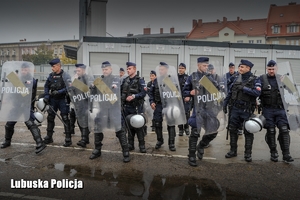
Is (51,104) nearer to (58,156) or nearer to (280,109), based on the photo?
(58,156)

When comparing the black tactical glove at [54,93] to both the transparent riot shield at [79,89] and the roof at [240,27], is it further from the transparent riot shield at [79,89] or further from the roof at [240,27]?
the roof at [240,27]

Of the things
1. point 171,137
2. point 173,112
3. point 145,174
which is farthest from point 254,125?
point 145,174

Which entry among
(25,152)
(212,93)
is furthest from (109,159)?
(212,93)

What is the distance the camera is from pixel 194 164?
542 centimetres

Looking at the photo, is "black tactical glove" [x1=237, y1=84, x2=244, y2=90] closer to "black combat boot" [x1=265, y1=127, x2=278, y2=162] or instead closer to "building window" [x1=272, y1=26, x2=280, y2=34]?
"black combat boot" [x1=265, y1=127, x2=278, y2=162]

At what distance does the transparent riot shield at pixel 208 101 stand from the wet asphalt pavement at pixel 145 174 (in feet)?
2.64

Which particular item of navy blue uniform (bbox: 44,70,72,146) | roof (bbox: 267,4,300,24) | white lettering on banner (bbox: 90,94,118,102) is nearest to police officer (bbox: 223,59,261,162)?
white lettering on banner (bbox: 90,94,118,102)

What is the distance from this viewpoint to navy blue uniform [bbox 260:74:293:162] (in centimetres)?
569

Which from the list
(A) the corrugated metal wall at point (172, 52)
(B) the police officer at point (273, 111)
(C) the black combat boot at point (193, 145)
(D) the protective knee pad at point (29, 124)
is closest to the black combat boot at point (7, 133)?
(D) the protective knee pad at point (29, 124)

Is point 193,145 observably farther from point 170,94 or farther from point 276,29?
point 276,29

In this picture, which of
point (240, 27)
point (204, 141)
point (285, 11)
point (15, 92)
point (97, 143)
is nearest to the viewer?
point (204, 141)

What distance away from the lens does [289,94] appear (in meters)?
5.68

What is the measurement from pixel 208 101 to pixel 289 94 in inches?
66.9

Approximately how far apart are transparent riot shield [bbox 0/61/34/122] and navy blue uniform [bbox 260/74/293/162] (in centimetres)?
481
